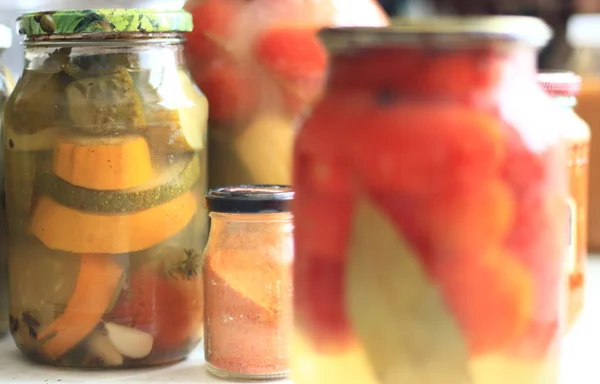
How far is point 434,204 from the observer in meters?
0.38

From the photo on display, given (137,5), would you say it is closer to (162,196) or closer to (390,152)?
(162,196)

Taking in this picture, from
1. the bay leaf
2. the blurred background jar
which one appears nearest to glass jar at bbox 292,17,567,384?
the bay leaf

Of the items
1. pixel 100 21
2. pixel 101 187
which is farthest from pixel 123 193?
pixel 100 21

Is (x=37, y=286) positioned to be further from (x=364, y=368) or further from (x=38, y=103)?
(x=364, y=368)

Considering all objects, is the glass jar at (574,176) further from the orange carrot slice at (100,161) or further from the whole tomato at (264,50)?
the orange carrot slice at (100,161)

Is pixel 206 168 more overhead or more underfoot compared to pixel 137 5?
more underfoot

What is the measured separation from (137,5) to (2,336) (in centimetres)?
39

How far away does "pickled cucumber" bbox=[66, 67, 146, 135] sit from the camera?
1.94 ft

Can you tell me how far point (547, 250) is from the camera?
41cm

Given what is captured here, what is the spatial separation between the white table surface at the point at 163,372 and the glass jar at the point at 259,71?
0.51ft

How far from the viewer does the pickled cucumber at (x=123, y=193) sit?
0.59 m

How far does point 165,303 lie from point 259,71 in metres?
0.19

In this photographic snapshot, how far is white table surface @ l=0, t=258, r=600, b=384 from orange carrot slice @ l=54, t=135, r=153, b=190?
0.42 ft

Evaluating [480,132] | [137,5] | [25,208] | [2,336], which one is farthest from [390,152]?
[137,5]
